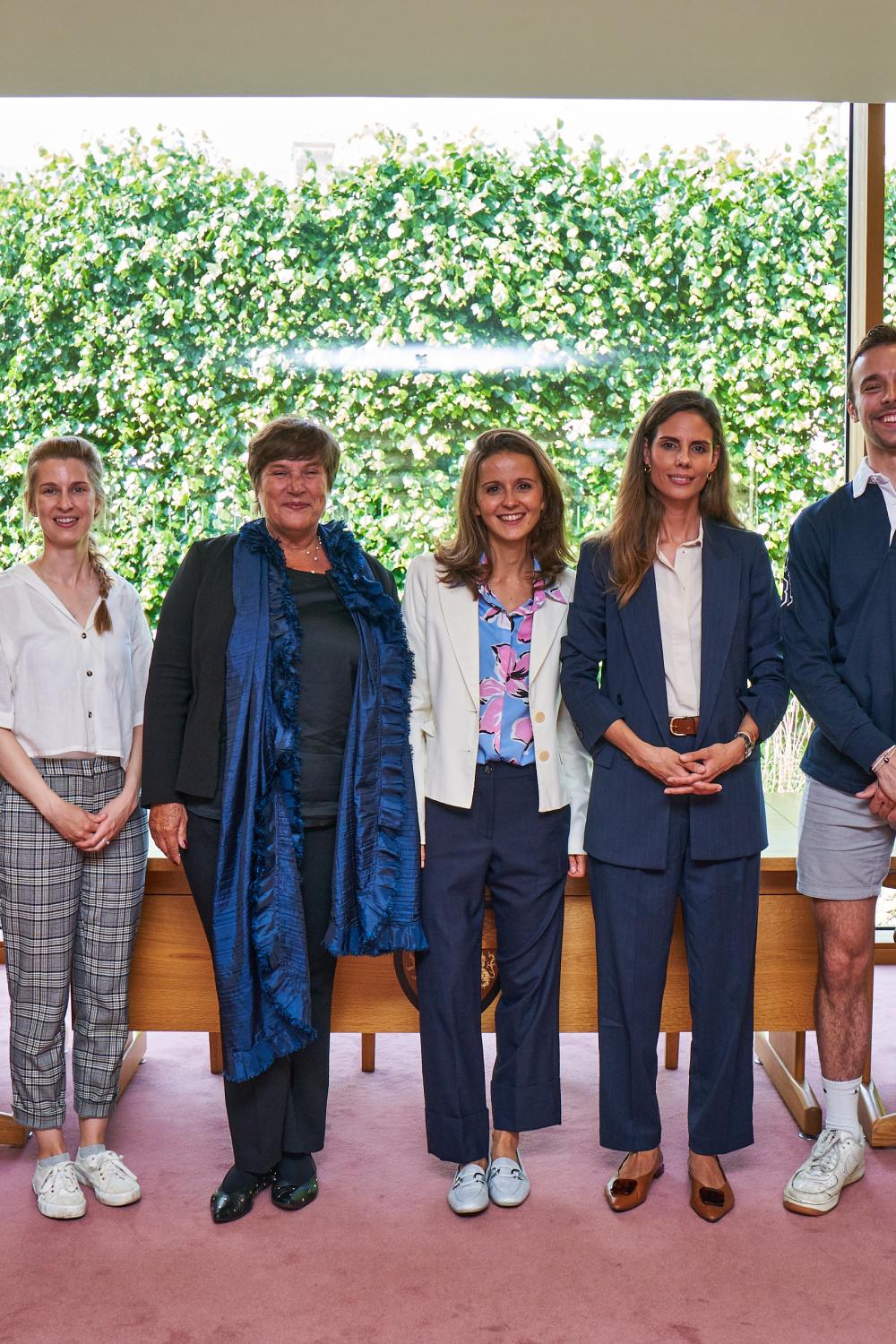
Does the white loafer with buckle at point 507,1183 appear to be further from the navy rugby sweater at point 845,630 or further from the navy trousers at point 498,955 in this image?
the navy rugby sweater at point 845,630

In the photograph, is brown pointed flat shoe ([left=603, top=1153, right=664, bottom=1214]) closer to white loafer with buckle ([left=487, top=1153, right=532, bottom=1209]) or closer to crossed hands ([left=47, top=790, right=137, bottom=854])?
white loafer with buckle ([left=487, top=1153, right=532, bottom=1209])

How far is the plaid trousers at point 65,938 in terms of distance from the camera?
2697 millimetres

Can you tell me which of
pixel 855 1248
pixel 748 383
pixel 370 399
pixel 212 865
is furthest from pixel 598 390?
pixel 855 1248

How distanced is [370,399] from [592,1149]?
99.7 inches

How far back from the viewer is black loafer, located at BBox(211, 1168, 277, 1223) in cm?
266

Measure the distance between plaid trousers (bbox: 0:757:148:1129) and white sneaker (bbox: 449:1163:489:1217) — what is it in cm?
81

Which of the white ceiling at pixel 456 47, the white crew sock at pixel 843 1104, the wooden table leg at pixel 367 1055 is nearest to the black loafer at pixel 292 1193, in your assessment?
the wooden table leg at pixel 367 1055

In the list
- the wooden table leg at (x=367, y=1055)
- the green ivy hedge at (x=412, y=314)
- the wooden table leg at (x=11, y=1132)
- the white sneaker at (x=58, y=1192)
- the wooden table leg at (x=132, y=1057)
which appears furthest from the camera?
the green ivy hedge at (x=412, y=314)

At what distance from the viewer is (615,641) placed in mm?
2668

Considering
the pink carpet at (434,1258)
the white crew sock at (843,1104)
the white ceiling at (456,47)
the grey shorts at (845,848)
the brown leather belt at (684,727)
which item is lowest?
the pink carpet at (434,1258)

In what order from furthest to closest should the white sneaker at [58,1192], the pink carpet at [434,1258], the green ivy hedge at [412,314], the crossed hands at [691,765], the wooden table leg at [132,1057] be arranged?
the green ivy hedge at [412,314]
the wooden table leg at [132,1057]
the white sneaker at [58,1192]
the crossed hands at [691,765]
the pink carpet at [434,1258]

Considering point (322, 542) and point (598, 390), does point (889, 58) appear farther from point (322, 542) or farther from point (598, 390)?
point (322, 542)

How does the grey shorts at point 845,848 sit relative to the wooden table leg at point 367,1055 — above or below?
above

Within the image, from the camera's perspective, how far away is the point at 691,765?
2.57 meters
